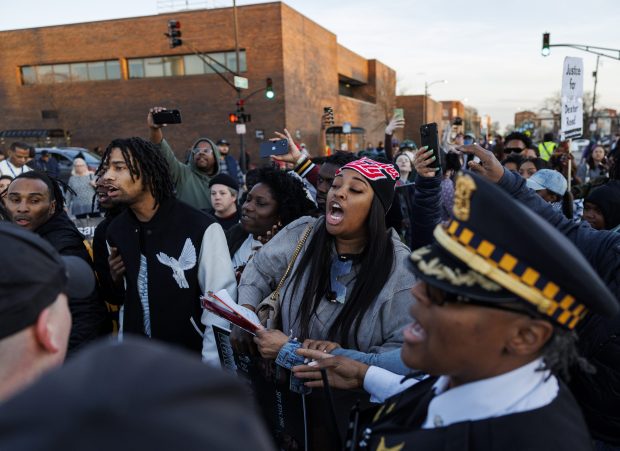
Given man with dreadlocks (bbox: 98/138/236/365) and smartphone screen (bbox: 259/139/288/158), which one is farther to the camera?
smartphone screen (bbox: 259/139/288/158)

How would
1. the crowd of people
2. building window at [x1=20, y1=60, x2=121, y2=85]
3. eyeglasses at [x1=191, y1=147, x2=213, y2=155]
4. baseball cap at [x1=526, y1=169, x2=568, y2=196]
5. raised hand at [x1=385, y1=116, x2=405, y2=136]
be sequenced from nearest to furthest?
1. the crowd of people
2. baseball cap at [x1=526, y1=169, x2=568, y2=196]
3. raised hand at [x1=385, y1=116, x2=405, y2=136]
4. eyeglasses at [x1=191, y1=147, x2=213, y2=155]
5. building window at [x1=20, y1=60, x2=121, y2=85]

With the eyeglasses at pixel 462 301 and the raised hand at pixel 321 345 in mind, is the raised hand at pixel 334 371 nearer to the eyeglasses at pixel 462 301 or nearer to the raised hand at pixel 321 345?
the raised hand at pixel 321 345

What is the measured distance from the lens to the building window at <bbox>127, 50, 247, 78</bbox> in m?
31.3

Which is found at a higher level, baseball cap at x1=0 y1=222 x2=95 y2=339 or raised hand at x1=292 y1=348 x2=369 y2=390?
baseball cap at x1=0 y1=222 x2=95 y2=339

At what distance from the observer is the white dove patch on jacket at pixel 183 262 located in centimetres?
277

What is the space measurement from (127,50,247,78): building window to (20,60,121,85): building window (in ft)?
4.60

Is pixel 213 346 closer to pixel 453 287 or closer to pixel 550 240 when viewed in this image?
pixel 453 287

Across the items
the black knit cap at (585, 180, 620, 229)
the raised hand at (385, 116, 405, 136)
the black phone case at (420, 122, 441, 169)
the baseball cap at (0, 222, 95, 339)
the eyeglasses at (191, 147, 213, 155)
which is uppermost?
the raised hand at (385, 116, 405, 136)

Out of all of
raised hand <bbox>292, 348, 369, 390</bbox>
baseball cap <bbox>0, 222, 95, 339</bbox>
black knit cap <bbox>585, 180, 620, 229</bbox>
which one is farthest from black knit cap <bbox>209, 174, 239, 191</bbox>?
baseball cap <bbox>0, 222, 95, 339</bbox>

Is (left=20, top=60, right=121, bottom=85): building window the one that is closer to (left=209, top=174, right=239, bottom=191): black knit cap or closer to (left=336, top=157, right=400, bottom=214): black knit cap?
(left=209, top=174, right=239, bottom=191): black knit cap

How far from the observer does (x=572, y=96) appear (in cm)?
677

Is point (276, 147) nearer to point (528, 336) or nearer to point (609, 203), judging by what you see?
point (609, 203)

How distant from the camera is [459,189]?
4.45 feet

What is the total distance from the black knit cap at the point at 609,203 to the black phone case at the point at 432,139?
54.9 inches
